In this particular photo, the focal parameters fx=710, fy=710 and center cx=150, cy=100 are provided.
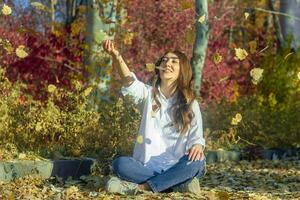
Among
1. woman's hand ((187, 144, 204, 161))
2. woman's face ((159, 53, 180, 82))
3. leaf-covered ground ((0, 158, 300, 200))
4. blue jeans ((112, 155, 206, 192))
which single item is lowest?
leaf-covered ground ((0, 158, 300, 200))

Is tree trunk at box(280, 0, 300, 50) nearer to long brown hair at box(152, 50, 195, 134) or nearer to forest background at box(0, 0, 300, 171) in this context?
forest background at box(0, 0, 300, 171)

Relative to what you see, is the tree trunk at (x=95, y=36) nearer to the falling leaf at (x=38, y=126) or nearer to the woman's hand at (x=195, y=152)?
the falling leaf at (x=38, y=126)

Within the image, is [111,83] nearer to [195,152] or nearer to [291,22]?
[291,22]

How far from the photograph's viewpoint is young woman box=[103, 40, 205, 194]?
514 centimetres

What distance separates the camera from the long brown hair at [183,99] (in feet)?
16.9

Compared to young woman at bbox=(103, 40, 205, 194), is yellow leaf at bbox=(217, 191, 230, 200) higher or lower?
lower

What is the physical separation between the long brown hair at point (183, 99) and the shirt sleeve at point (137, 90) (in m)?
0.08

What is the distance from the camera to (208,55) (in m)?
13.9

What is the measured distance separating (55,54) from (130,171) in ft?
16.6

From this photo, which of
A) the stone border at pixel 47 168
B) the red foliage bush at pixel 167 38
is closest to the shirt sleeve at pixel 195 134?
the stone border at pixel 47 168

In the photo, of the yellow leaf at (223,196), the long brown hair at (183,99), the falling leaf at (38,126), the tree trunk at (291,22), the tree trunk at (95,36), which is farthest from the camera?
the tree trunk at (291,22)

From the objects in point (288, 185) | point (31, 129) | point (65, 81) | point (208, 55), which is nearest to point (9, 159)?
point (31, 129)

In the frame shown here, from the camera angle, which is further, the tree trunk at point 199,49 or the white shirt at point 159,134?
the tree trunk at point 199,49

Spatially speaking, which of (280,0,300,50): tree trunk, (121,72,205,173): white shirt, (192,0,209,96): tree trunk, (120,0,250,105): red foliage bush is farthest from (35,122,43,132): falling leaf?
(120,0,250,105): red foliage bush
